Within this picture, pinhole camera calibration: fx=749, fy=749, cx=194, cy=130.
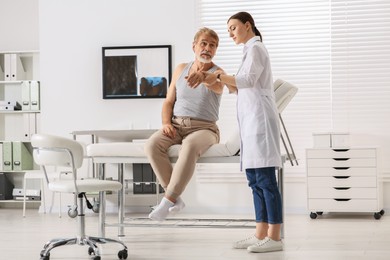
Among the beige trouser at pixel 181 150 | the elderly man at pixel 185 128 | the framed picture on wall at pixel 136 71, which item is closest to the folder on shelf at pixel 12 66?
the framed picture on wall at pixel 136 71

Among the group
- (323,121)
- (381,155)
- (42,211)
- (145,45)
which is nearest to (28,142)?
(42,211)

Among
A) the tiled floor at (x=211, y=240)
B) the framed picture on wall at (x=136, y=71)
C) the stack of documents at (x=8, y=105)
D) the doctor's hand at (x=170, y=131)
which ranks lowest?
the tiled floor at (x=211, y=240)

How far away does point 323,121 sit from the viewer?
6.61 meters

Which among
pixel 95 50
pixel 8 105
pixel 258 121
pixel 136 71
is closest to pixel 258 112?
pixel 258 121

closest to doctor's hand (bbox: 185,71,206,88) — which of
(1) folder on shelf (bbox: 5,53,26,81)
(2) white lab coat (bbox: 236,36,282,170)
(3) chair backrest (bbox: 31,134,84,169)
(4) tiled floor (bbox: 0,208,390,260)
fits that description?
(2) white lab coat (bbox: 236,36,282,170)

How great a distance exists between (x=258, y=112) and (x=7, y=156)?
162 inches

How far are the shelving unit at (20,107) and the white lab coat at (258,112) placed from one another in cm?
382

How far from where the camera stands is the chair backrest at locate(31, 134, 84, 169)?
368 cm

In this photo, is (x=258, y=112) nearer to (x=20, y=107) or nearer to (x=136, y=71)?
(x=136, y=71)

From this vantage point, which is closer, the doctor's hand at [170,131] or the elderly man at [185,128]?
the elderly man at [185,128]

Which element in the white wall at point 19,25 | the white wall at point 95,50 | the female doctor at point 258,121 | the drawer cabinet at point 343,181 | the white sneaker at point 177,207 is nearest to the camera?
the female doctor at point 258,121

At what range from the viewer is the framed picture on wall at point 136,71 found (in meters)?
6.93

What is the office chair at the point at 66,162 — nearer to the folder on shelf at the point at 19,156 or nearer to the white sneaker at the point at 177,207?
the white sneaker at the point at 177,207

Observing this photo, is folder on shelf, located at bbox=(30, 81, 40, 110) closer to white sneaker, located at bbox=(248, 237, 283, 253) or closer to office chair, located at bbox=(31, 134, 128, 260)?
office chair, located at bbox=(31, 134, 128, 260)
